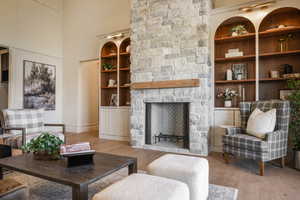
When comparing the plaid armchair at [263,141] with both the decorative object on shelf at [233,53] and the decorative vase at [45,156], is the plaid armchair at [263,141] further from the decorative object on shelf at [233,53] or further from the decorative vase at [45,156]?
the decorative vase at [45,156]

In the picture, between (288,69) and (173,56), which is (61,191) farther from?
(288,69)

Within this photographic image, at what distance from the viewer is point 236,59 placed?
12.3 feet

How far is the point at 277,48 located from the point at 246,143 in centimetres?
210

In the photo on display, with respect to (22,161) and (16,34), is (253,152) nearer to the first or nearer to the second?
(22,161)

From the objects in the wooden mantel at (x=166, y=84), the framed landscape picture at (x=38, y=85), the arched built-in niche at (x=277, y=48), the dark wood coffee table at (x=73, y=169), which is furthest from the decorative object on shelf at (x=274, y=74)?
the framed landscape picture at (x=38, y=85)

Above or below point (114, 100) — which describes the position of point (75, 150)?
below

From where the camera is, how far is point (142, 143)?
4.05m

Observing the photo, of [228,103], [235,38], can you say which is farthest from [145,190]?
[235,38]

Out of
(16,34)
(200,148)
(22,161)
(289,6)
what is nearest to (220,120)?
(200,148)

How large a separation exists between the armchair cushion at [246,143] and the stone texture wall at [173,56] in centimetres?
59

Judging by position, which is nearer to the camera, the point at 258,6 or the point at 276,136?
the point at 276,136

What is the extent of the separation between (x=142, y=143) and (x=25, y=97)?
3.77 m

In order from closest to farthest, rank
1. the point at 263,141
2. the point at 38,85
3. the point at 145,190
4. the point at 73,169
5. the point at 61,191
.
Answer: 1. the point at 145,190
2. the point at 73,169
3. the point at 61,191
4. the point at 263,141
5. the point at 38,85

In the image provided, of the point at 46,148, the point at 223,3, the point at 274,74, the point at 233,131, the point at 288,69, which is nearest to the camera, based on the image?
the point at 46,148
